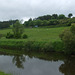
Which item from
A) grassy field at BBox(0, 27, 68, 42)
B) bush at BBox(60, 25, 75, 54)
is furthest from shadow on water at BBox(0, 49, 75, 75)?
grassy field at BBox(0, 27, 68, 42)

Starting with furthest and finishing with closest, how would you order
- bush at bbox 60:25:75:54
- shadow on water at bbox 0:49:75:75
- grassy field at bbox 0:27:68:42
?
1. grassy field at bbox 0:27:68:42
2. bush at bbox 60:25:75:54
3. shadow on water at bbox 0:49:75:75

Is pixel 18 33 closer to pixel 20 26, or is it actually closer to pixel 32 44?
pixel 20 26

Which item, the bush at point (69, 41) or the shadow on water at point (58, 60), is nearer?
the shadow on water at point (58, 60)

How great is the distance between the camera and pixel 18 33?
54.6 metres

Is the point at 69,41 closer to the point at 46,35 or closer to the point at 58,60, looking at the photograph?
the point at 58,60

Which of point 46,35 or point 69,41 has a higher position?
point 69,41

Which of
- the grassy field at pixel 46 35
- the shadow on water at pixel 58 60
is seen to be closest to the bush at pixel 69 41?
the shadow on water at pixel 58 60

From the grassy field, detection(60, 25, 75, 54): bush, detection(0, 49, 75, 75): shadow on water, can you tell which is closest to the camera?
detection(0, 49, 75, 75): shadow on water

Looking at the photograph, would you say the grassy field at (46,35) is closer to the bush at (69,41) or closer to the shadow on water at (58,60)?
the shadow on water at (58,60)

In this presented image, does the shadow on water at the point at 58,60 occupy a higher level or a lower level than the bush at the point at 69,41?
lower

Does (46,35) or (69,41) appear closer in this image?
(69,41)

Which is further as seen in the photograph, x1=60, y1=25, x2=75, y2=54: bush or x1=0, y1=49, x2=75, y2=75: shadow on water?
x1=60, y1=25, x2=75, y2=54: bush

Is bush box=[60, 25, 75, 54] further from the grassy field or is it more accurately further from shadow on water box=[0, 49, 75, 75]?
the grassy field

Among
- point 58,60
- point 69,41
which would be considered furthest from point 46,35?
point 58,60
